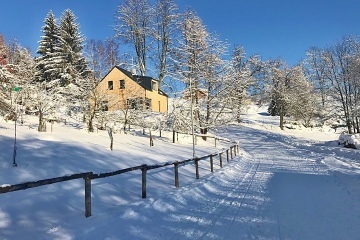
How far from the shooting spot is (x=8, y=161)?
1135 centimetres

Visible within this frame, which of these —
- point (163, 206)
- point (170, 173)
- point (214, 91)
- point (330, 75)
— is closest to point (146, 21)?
point (214, 91)

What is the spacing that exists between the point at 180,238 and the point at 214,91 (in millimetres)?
25244

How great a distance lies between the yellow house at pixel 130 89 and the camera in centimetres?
3589

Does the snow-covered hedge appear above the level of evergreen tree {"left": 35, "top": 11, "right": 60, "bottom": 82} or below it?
below

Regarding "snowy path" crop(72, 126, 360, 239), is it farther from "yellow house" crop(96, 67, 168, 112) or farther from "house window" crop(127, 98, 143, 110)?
"yellow house" crop(96, 67, 168, 112)

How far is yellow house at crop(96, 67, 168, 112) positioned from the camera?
35.9m

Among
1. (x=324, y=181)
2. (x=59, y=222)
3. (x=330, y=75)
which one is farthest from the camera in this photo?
(x=330, y=75)

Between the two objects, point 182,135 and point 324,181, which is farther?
point 182,135

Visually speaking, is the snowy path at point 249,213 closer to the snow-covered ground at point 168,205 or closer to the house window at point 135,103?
the snow-covered ground at point 168,205

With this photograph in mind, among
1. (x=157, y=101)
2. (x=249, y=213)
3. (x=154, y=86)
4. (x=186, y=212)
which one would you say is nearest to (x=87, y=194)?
(x=186, y=212)

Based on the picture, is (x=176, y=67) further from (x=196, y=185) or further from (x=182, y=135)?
(x=196, y=185)

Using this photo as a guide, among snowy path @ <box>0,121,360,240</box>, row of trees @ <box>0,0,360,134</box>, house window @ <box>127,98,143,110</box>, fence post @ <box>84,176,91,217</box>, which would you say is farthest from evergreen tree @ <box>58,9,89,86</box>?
fence post @ <box>84,176,91,217</box>

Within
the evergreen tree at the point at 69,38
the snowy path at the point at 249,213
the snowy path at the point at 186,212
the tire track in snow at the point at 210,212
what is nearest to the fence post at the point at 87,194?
the snowy path at the point at 186,212

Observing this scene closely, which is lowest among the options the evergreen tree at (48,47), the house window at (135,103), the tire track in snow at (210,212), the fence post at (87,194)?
the tire track in snow at (210,212)
